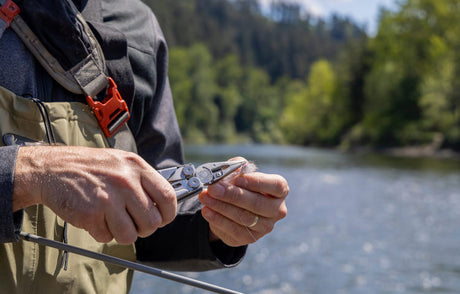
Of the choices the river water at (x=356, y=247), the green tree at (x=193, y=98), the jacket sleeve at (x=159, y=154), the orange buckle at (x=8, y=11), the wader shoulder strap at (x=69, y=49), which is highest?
the orange buckle at (x=8, y=11)

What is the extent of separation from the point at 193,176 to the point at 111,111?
0.95 ft

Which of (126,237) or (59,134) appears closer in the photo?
(126,237)

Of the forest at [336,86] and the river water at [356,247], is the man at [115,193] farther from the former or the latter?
the forest at [336,86]

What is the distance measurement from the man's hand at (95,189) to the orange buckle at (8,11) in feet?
1.24

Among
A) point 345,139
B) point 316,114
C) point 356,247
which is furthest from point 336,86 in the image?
point 356,247

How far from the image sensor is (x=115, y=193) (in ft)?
3.60

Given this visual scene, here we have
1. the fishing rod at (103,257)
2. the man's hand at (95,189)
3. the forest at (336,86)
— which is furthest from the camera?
the forest at (336,86)

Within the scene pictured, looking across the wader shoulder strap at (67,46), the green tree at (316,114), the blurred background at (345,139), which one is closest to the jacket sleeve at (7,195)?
the wader shoulder strap at (67,46)

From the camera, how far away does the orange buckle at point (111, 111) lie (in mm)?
1485

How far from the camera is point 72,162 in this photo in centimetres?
112

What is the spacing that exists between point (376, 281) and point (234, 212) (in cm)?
968

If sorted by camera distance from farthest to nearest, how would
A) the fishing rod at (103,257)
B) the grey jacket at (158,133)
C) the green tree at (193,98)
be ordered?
the green tree at (193,98), the grey jacket at (158,133), the fishing rod at (103,257)

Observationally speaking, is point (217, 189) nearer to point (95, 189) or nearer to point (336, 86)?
point (95, 189)

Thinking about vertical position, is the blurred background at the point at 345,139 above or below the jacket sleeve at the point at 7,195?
below
